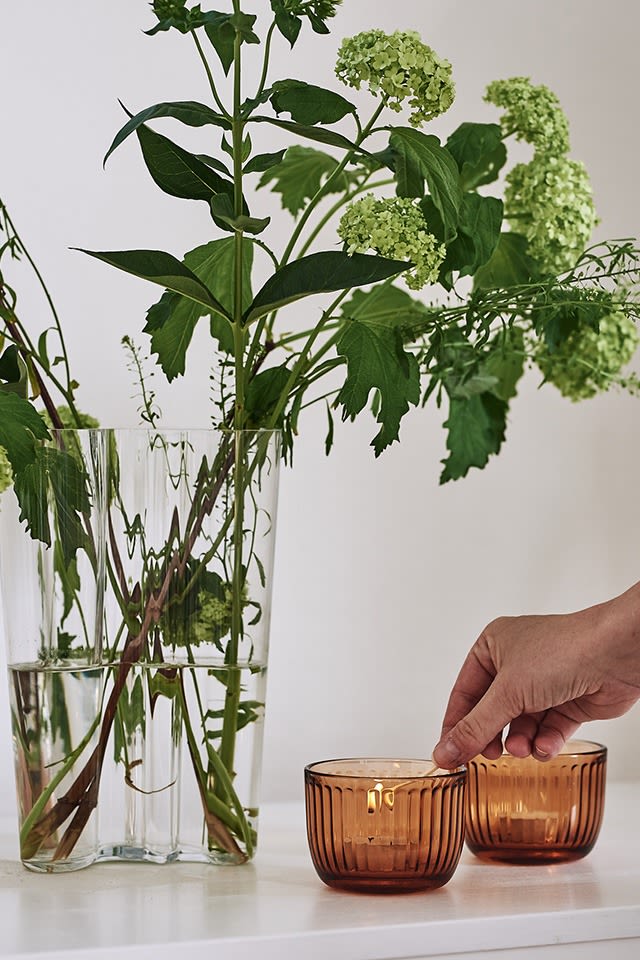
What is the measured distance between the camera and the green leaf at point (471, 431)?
1.13 m

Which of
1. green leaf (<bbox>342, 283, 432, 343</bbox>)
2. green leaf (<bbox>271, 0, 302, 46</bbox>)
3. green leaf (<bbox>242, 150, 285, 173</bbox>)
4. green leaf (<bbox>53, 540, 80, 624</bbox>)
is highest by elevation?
green leaf (<bbox>271, 0, 302, 46</bbox>)

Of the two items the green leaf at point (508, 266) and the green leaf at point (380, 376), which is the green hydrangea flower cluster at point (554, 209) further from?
the green leaf at point (380, 376)

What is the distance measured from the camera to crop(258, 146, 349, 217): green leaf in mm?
1070

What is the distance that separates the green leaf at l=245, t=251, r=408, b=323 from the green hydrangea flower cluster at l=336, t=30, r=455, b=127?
0.43 ft

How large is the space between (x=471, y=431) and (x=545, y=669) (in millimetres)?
350

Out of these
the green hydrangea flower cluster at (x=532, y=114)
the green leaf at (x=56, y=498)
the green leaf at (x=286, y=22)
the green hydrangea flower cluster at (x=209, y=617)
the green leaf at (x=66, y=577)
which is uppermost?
A: the green hydrangea flower cluster at (x=532, y=114)

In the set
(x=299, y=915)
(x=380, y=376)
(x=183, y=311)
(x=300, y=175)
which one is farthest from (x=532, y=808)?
(x=300, y=175)

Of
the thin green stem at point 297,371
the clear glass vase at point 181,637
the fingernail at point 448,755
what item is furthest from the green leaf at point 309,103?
the fingernail at point 448,755

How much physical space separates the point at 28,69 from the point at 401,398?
23.6 inches

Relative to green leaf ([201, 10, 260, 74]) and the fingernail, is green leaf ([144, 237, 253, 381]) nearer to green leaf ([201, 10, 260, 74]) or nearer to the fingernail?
green leaf ([201, 10, 260, 74])

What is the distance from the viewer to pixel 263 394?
3.04 feet

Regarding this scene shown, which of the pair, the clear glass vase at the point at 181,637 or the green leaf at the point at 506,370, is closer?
the clear glass vase at the point at 181,637

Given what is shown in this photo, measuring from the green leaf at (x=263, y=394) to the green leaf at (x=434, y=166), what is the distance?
17 centimetres

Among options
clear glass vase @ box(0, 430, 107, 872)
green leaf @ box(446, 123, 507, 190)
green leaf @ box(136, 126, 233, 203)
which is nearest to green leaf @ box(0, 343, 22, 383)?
clear glass vase @ box(0, 430, 107, 872)
